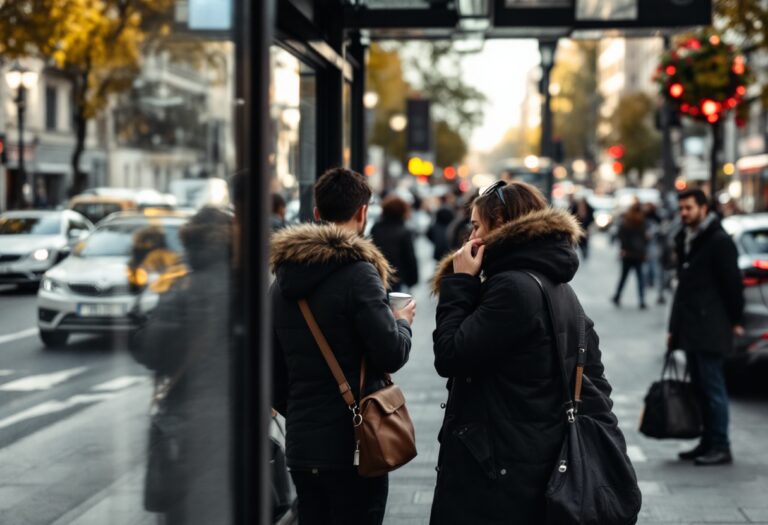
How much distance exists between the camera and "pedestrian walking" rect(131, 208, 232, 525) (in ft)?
9.70

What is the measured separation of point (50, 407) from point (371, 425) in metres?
1.03

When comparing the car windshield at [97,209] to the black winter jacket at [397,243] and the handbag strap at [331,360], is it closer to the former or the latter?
the handbag strap at [331,360]

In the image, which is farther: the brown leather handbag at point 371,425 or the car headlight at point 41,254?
the brown leather handbag at point 371,425

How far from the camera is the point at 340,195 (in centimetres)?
426

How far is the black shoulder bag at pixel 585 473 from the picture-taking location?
3.61 meters

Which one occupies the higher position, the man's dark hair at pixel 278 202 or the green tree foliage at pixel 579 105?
the green tree foliage at pixel 579 105

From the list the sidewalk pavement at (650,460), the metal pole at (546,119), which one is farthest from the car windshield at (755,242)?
the metal pole at (546,119)

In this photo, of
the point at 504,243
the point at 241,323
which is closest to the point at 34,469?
the point at 241,323

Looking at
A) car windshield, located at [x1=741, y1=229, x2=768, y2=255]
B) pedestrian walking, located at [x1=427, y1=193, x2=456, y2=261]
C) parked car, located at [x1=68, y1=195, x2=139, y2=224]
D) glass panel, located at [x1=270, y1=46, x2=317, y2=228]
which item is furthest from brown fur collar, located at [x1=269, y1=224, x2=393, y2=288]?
pedestrian walking, located at [x1=427, y1=193, x2=456, y2=261]

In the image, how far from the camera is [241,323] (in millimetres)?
2586

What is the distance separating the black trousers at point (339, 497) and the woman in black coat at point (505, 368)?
1.13 ft

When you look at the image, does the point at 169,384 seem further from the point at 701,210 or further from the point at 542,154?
the point at 542,154

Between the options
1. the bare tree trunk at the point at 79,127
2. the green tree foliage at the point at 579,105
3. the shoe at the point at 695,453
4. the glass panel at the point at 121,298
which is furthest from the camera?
the green tree foliage at the point at 579,105

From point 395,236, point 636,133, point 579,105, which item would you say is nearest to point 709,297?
point 395,236
